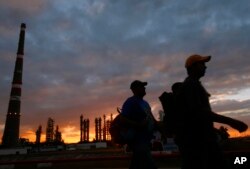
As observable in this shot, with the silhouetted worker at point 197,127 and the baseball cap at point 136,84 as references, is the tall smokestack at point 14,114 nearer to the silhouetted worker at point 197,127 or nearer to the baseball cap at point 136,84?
the baseball cap at point 136,84

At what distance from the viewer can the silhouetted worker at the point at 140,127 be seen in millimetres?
4312

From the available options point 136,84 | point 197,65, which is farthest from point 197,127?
point 136,84

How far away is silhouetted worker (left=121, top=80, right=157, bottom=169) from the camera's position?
4.31 m

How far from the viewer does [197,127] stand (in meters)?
3.22

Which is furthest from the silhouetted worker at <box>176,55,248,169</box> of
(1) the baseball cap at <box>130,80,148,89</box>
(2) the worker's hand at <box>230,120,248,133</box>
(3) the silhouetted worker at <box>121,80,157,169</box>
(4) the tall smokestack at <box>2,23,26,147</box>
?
(4) the tall smokestack at <box>2,23,26,147</box>

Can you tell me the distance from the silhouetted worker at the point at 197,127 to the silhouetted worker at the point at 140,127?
99 cm

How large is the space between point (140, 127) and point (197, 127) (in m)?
1.24

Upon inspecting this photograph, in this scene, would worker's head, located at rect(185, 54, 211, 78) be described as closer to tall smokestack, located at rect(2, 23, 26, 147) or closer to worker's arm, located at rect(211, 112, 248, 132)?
worker's arm, located at rect(211, 112, 248, 132)

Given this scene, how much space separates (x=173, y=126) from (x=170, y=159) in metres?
7.46

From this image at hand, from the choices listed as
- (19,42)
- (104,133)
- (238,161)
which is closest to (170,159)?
(238,161)

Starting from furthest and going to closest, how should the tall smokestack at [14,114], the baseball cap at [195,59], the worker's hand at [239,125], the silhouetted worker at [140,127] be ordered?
1. the tall smokestack at [14,114]
2. the silhouetted worker at [140,127]
3. the baseball cap at [195,59]
4. the worker's hand at [239,125]

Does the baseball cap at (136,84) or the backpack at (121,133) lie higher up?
the baseball cap at (136,84)

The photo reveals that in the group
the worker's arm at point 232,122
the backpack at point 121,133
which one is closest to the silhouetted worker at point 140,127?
the backpack at point 121,133

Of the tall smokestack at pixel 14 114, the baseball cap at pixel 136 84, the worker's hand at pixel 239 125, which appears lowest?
the worker's hand at pixel 239 125
